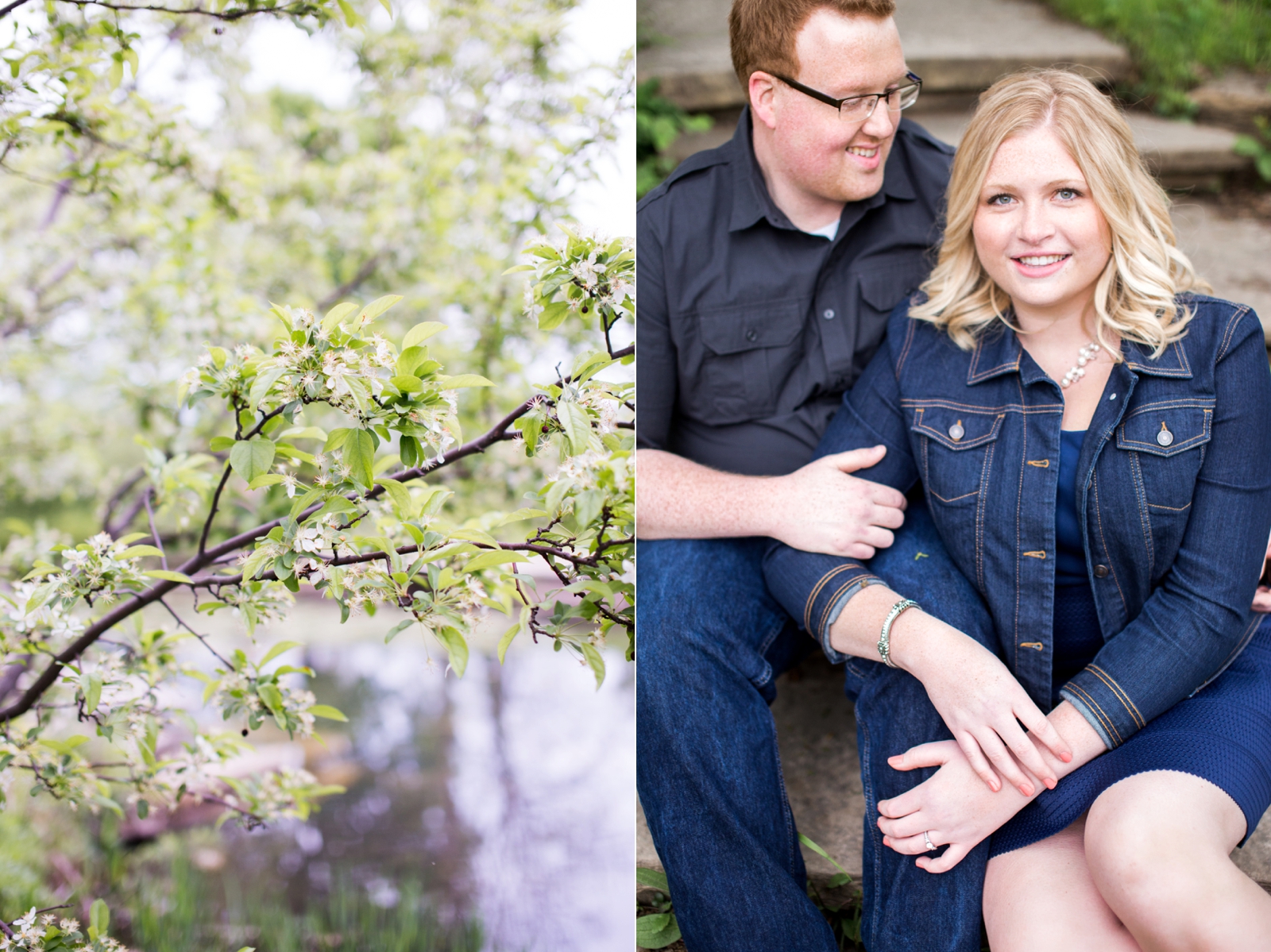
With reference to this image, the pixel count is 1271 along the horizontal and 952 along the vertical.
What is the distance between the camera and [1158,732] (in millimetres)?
1119

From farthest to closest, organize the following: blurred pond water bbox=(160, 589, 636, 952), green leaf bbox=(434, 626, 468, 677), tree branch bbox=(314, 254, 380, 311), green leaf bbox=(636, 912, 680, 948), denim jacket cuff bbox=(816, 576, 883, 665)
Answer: tree branch bbox=(314, 254, 380, 311)
blurred pond water bbox=(160, 589, 636, 952)
green leaf bbox=(636, 912, 680, 948)
denim jacket cuff bbox=(816, 576, 883, 665)
green leaf bbox=(434, 626, 468, 677)

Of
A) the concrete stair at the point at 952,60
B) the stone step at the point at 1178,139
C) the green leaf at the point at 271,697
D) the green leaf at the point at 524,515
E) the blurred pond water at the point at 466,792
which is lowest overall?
the blurred pond water at the point at 466,792

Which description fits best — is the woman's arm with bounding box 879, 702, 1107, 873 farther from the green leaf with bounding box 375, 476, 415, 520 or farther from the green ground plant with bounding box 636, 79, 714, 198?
the green ground plant with bounding box 636, 79, 714, 198

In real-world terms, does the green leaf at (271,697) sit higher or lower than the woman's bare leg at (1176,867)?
lower

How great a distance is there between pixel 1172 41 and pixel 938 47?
48 centimetres

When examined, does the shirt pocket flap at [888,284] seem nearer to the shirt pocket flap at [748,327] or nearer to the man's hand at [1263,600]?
the shirt pocket flap at [748,327]

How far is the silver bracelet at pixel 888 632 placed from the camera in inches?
47.2

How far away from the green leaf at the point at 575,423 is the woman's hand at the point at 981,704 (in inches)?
20.2

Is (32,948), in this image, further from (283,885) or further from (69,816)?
(69,816)

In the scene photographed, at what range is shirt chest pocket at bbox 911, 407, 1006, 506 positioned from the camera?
4.15ft

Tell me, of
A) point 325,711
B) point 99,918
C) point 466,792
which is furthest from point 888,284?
point 466,792

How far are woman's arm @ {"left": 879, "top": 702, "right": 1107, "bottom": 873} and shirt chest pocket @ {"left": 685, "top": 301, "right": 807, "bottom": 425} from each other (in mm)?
653

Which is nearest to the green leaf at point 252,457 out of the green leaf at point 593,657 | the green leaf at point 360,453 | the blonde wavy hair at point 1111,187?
the green leaf at point 360,453

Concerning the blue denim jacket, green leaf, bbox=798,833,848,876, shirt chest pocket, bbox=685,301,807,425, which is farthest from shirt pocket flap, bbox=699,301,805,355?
green leaf, bbox=798,833,848,876
